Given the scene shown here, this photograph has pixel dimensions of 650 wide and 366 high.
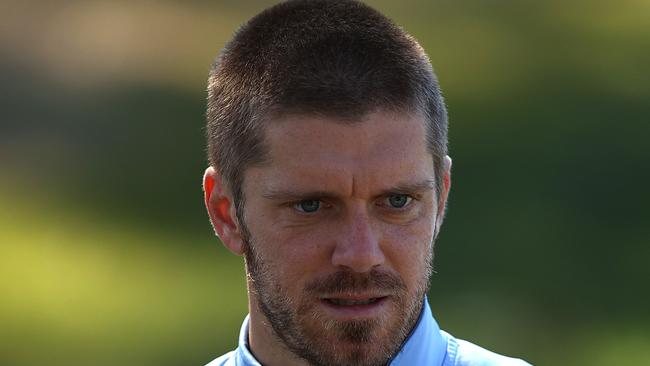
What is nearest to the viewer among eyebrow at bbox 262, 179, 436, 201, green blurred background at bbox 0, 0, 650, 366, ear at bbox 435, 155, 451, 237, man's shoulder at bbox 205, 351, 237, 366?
Result: eyebrow at bbox 262, 179, 436, 201

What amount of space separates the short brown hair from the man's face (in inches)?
2.4

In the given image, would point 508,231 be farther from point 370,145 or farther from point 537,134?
point 370,145

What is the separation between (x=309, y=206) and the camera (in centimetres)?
412

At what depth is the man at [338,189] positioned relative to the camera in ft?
13.3

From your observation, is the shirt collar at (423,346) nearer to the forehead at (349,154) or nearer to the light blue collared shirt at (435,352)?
the light blue collared shirt at (435,352)

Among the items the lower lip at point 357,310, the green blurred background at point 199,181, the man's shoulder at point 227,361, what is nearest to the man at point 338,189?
the lower lip at point 357,310

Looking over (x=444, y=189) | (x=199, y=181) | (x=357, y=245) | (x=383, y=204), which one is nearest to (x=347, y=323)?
(x=357, y=245)

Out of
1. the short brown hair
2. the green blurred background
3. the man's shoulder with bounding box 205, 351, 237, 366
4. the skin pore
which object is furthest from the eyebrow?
the green blurred background

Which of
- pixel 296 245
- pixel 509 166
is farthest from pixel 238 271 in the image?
pixel 296 245

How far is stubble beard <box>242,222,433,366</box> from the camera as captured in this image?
402 cm

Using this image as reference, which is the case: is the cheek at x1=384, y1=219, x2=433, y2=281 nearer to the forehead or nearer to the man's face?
the man's face

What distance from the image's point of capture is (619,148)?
13.2 metres

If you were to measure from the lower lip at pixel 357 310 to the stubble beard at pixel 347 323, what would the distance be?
0.01 m

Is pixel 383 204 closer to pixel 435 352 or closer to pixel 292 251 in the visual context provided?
pixel 292 251
